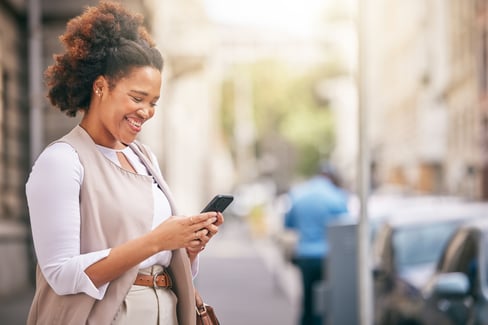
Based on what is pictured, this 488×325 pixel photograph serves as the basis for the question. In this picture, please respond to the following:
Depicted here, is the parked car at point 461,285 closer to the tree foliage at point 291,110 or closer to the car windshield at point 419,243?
the car windshield at point 419,243

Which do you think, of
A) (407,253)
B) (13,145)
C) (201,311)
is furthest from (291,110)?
(201,311)

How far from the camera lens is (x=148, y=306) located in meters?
3.07

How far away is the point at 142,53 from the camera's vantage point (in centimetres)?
310

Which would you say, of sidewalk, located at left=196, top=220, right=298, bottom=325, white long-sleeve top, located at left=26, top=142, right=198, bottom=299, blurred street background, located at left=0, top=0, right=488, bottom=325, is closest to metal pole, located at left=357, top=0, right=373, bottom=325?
blurred street background, located at left=0, top=0, right=488, bottom=325

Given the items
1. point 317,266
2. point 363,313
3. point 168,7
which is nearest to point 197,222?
point 363,313

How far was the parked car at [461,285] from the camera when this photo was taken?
697 cm

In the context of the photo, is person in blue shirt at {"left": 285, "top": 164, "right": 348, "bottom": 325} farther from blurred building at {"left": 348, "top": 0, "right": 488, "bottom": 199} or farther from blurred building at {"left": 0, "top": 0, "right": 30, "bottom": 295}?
blurred building at {"left": 348, "top": 0, "right": 488, "bottom": 199}

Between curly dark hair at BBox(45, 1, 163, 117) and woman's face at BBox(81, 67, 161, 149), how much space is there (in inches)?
1.0

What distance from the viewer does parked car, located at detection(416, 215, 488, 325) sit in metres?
6.97

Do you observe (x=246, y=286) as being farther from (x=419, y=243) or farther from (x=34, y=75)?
(x=419, y=243)

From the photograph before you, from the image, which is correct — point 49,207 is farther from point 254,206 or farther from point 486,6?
point 254,206

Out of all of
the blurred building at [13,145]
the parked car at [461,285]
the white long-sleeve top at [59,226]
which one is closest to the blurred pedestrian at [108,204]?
the white long-sleeve top at [59,226]

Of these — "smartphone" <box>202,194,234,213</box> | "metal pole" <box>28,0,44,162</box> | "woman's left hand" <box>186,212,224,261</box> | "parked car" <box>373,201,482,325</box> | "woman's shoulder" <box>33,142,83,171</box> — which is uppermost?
"metal pole" <box>28,0,44,162</box>

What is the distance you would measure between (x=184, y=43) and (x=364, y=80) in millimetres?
13359
